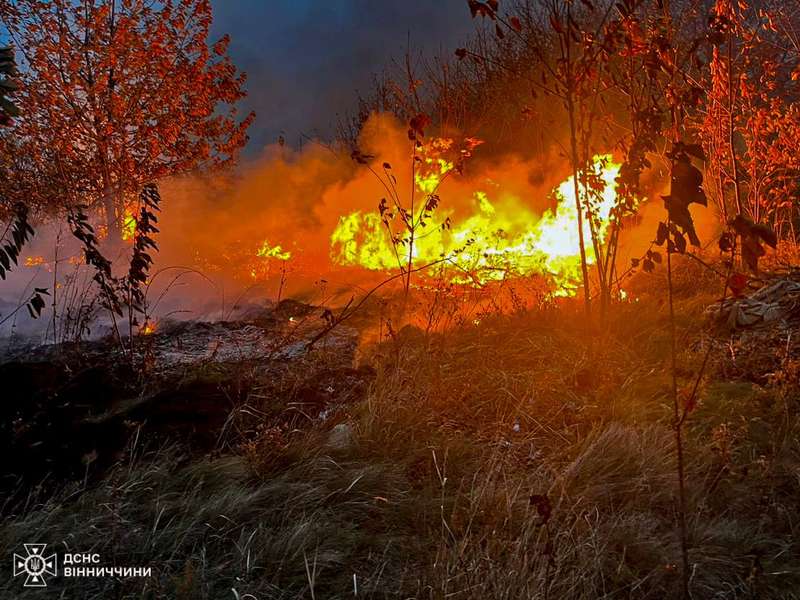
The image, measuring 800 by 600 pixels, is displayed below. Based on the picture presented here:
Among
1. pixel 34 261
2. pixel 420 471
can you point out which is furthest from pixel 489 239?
pixel 34 261

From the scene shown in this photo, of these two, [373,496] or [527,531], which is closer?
[527,531]

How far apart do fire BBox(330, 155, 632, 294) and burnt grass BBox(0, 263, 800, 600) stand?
2.05m

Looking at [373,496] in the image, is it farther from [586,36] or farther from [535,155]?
[535,155]

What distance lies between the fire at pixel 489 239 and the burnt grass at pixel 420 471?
6.73 feet

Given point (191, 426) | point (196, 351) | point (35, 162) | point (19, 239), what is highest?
point (35, 162)

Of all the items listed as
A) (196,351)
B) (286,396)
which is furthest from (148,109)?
(286,396)

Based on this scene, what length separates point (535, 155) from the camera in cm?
996

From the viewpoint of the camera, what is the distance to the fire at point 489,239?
6.13 meters

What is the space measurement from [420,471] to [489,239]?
4.79 metres

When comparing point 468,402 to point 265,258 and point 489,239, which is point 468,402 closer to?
point 489,239


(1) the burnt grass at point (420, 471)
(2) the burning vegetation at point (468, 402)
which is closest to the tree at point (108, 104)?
(2) the burning vegetation at point (468, 402)

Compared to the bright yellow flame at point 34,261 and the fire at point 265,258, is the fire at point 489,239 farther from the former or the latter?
the bright yellow flame at point 34,261

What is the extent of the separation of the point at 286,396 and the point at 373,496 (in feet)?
3.87

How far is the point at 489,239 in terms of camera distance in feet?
23.3
